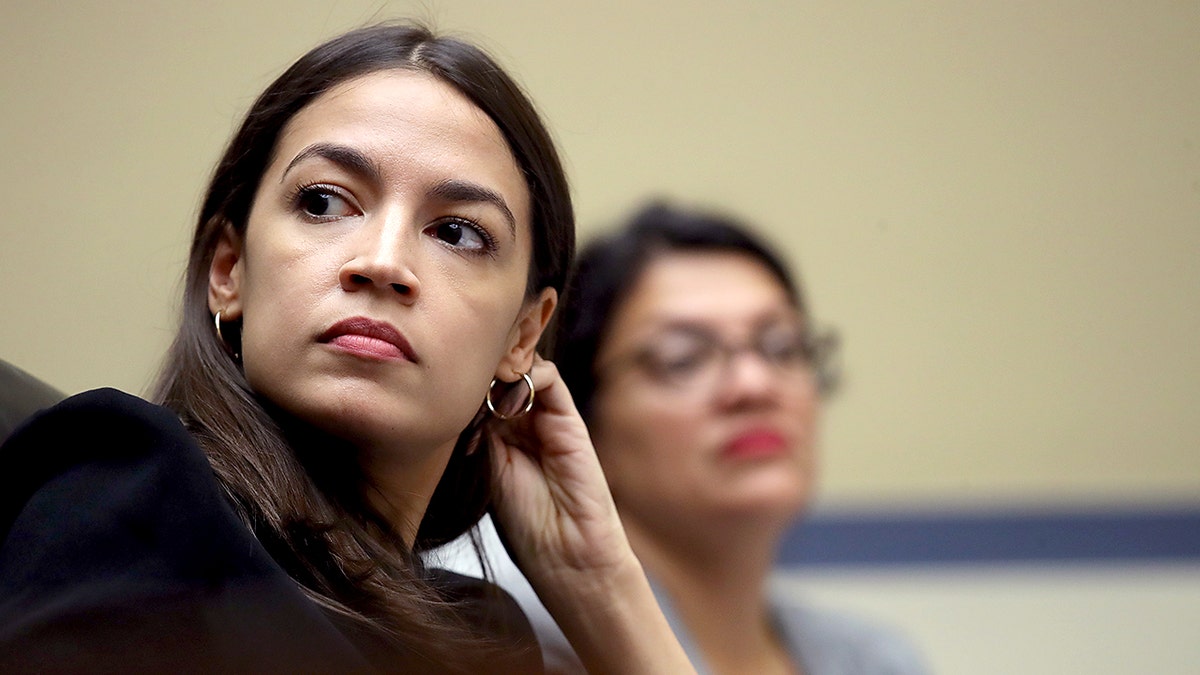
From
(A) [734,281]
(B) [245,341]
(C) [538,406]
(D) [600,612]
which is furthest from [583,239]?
(B) [245,341]

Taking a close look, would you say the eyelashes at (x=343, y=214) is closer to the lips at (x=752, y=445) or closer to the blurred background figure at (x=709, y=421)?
the blurred background figure at (x=709, y=421)

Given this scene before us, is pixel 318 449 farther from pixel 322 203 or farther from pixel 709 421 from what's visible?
pixel 709 421

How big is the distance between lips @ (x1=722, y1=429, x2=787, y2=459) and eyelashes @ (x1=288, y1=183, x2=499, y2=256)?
34.4 inches

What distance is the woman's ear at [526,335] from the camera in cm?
123

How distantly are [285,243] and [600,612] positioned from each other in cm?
54

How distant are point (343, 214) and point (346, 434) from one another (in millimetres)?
206

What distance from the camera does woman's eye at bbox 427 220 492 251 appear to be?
1.08 metres

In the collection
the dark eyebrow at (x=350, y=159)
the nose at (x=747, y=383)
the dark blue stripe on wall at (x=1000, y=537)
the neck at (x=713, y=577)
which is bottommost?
the dark blue stripe on wall at (x=1000, y=537)

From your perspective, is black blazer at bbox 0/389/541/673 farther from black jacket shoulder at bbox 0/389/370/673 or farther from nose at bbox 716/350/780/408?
nose at bbox 716/350/780/408

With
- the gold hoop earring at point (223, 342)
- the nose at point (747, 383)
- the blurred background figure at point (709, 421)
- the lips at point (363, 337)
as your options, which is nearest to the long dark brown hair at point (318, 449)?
the gold hoop earring at point (223, 342)

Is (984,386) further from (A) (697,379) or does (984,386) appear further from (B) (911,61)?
(A) (697,379)

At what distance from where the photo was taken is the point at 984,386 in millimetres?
2783

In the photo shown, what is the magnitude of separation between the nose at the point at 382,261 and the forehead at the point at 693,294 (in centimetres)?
93

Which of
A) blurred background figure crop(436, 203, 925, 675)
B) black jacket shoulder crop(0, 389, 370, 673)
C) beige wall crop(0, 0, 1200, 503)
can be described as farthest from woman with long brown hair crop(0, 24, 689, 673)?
beige wall crop(0, 0, 1200, 503)
